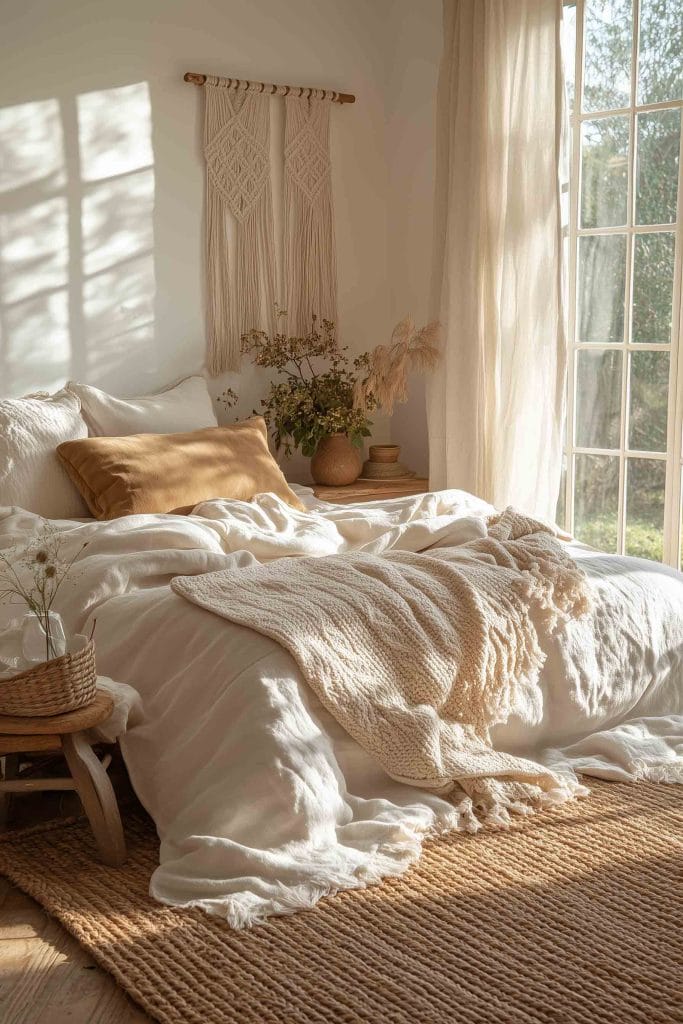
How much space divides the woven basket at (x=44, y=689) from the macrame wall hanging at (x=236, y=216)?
2513 millimetres

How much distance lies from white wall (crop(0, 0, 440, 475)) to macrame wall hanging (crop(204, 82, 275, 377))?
0.18 ft

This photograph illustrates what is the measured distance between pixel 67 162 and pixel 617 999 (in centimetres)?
339

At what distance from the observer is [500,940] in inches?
85.4

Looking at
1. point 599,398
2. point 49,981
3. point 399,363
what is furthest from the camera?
point 399,363

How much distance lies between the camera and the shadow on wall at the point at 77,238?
4.12 meters

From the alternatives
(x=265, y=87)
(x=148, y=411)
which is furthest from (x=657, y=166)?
(x=148, y=411)

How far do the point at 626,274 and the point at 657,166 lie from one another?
386mm

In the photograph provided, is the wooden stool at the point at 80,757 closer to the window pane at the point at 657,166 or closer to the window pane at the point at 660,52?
the window pane at the point at 657,166

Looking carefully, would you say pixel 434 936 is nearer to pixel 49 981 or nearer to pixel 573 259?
pixel 49 981

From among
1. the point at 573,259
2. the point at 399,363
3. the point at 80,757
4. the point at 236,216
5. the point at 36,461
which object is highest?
the point at 236,216

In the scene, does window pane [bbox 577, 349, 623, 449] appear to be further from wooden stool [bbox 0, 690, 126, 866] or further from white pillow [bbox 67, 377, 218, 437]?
wooden stool [bbox 0, 690, 126, 866]

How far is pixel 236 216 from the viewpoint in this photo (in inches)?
185

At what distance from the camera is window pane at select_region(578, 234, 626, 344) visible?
4336 mm

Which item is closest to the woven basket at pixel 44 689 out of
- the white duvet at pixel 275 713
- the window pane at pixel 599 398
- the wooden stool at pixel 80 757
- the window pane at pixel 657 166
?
the wooden stool at pixel 80 757
